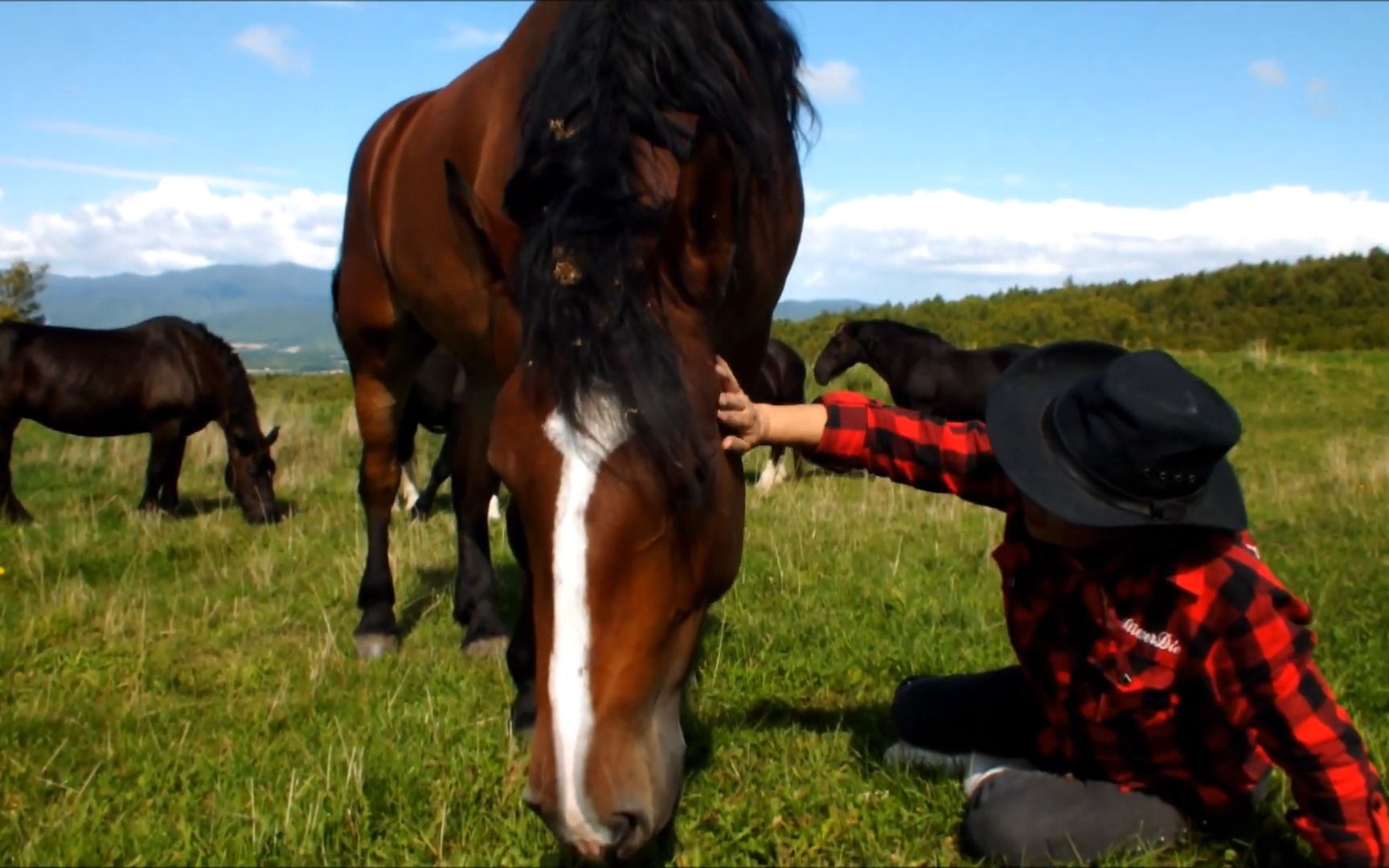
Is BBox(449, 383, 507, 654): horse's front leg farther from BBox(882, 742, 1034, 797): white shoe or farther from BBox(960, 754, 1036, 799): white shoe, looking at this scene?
BBox(960, 754, 1036, 799): white shoe

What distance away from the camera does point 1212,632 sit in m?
2.48

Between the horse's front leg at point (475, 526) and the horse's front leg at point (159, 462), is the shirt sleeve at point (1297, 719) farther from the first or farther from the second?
the horse's front leg at point (159, 462)

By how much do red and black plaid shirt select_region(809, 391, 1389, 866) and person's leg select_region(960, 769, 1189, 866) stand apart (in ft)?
0.28

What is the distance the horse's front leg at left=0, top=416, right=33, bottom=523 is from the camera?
8.59 m

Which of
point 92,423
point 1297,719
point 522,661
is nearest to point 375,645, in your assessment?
point 522,661

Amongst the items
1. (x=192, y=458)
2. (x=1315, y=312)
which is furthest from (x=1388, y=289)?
(x=192, y=458)

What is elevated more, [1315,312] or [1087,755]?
[1315,312]

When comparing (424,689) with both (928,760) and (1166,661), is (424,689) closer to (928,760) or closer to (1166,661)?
(928,760)

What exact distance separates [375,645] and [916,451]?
2.87 m

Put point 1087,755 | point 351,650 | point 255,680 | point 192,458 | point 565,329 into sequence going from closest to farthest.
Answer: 1. point 565,329
2. point 1087,755
3. point 255,680
4. point 351,650
5. point 192,458

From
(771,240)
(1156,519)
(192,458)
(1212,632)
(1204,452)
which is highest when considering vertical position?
(771,240)

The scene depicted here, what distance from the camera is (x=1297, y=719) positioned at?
2.36 m

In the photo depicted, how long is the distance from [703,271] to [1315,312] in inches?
1274

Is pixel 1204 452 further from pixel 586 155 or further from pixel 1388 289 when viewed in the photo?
pixel 1388 289
